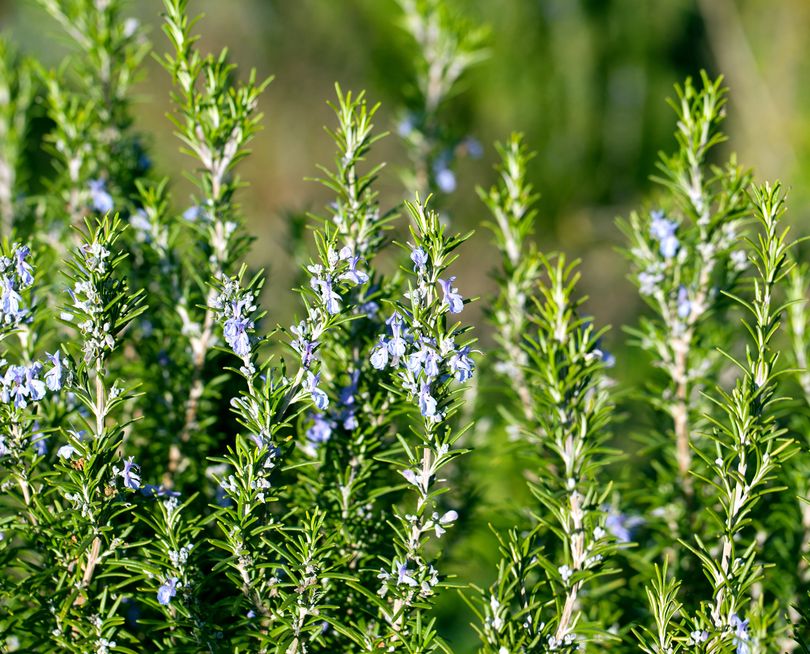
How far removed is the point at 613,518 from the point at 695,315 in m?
0.26

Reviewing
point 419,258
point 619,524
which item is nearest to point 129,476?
point 419,258

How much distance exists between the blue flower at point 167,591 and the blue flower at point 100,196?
496mm

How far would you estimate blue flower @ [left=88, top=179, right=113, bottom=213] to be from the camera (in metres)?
0.93

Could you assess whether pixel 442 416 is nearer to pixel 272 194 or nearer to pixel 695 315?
pixel 695 315

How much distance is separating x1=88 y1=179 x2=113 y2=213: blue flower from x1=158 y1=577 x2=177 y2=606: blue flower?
496 mm

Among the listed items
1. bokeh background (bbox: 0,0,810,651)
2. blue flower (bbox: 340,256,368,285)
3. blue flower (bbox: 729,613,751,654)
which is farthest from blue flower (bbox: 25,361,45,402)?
bokeh background (bbox: 0,0,810,651)

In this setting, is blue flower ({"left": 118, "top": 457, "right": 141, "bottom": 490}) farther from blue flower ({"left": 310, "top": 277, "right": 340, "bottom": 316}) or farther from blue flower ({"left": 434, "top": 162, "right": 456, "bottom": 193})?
blue flower ({"left": 434, "top": 162, "right": 456, "bottom": 193})

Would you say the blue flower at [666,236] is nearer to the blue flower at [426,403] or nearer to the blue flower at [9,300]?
the blue flower at [426,403]

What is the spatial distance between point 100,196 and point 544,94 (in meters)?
2.29

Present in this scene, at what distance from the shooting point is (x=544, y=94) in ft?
9.45

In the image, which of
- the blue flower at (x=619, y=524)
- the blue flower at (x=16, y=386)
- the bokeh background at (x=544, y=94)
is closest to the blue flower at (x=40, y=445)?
the blue flower at (x=16, y=386)

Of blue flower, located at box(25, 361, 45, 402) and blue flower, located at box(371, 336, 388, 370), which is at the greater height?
blue flower, located at box(371, 336, 388, 370)

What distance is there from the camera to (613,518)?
88cm

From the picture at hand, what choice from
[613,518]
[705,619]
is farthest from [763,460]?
[613,518]
